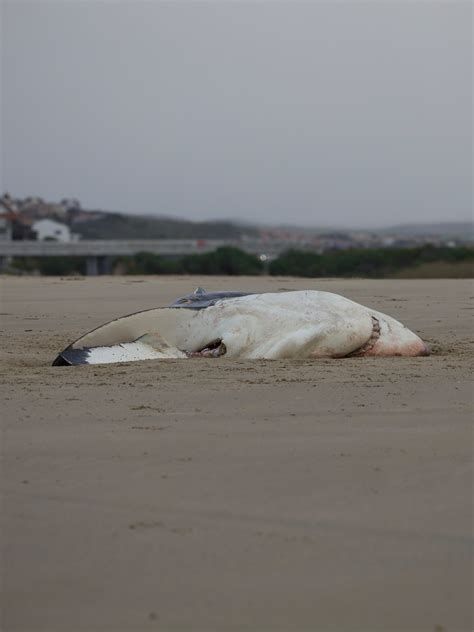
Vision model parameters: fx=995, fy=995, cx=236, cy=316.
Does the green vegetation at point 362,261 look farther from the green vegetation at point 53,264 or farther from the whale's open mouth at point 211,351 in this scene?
the whale's open mouth at point 211,351

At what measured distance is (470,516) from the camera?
320 cm

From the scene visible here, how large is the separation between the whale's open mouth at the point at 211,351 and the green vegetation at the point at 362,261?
20057mm

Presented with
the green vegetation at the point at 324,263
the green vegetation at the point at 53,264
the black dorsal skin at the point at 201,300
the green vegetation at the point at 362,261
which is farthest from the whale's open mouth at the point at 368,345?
the green vegetation at the point at 53,264

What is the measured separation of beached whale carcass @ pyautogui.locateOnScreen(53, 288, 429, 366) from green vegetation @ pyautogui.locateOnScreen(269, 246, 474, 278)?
1986cm

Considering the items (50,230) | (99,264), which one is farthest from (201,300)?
(50,230)

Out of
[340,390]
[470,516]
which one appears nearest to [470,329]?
[340,390]

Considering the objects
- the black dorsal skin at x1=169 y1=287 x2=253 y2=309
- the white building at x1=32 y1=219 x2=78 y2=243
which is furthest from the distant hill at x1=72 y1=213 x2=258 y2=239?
the black dorsal skin at x1=169 y1=287 x2=253 y2=309

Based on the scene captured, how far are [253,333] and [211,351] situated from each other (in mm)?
317

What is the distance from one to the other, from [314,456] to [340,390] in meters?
1.29

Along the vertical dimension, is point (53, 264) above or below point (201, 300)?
above

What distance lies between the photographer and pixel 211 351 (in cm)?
679

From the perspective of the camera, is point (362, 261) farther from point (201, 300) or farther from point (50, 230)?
point (50, 230)

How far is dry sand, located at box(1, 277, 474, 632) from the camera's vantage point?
2.64m

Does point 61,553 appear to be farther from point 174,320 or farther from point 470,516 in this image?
point 174,320
